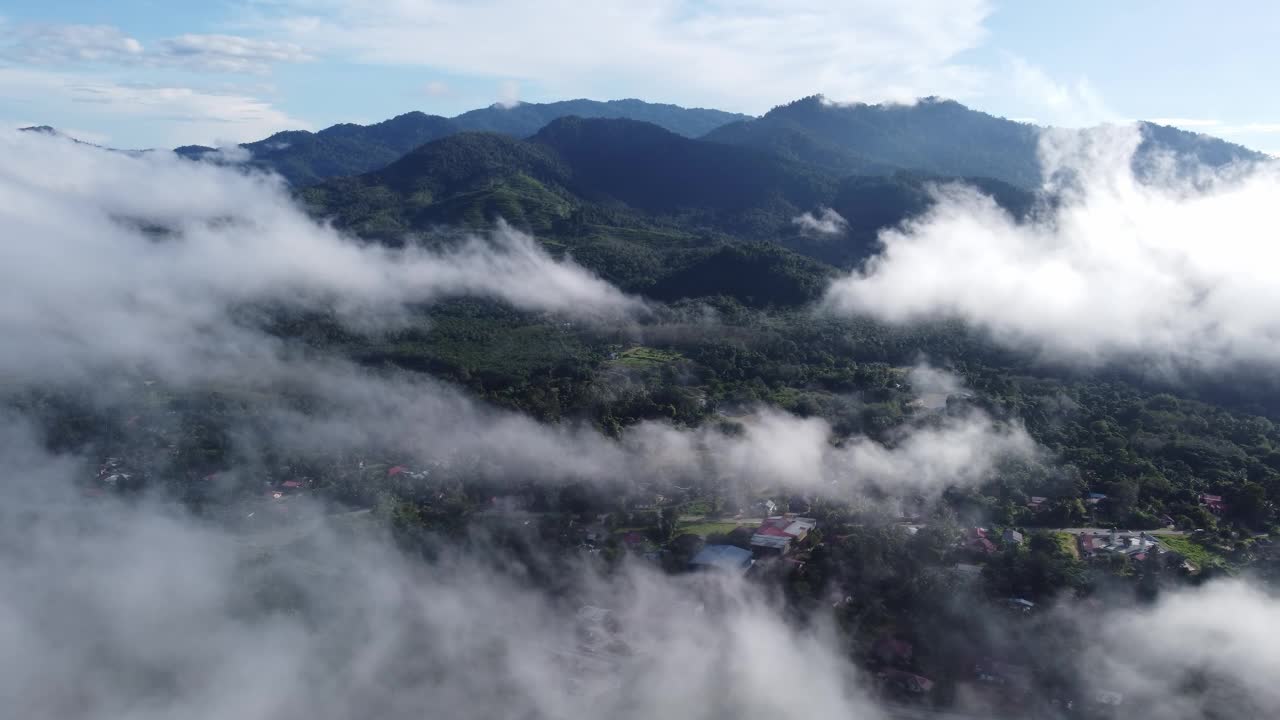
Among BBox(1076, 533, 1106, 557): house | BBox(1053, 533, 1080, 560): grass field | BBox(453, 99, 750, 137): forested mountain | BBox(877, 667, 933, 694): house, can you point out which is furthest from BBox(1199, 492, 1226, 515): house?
BBox(453, 99, 750, 137): forested mountain

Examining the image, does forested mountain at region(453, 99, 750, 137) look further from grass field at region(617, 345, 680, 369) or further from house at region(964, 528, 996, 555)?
house at region(964, 528, 996, 555)

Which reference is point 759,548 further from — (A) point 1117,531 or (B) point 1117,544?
(A) point 1117,531

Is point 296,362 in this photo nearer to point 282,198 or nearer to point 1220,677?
point 1220,677

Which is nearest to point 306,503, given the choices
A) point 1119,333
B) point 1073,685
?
point 1073,685

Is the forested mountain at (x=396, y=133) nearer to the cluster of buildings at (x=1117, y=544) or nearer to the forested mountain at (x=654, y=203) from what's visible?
the forested mountain at (x=654, y=203)

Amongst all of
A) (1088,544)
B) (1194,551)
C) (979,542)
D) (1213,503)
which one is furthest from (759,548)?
(1213,503)

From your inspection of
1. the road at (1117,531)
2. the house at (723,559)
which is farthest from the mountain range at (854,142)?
the house at (723,559)
